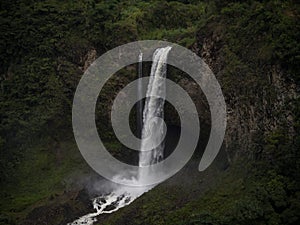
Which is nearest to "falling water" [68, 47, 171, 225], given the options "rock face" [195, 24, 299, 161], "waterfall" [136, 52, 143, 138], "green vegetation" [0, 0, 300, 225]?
"waterfall" [136, 52, 143, 138]

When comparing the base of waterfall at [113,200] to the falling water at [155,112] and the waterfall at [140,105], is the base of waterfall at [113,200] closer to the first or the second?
the falling water at [155,112]

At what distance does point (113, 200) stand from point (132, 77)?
661 centimetres

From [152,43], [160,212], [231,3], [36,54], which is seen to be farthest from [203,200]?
[36,54]

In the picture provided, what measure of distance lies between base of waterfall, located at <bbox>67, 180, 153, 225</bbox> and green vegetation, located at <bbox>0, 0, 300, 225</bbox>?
1.56 meters

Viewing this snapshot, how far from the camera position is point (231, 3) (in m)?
19.8

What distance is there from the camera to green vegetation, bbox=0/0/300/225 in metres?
15.1

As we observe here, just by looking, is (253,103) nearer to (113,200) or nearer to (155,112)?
(155,112)

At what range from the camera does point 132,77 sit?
77.3 feet

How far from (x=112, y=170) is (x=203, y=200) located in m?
6.80

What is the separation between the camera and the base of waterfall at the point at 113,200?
18406 millimetres

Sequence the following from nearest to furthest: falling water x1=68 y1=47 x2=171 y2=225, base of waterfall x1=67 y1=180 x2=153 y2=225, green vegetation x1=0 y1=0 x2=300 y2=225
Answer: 1. green vegetation x1=0 y1=0 x2=300 y2=225
2. base of waterfall x1=67 y1=180 x2=153 y2=225
3. falling water x1=68 y1=47 x2=171 y2=225

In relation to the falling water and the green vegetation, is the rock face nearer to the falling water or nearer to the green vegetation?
the green vegetation

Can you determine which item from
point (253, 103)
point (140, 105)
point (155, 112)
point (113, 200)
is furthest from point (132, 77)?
point (253, 103)

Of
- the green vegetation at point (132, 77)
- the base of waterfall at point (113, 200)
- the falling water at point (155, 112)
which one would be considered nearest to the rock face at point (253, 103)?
the green vegetation at point (132, 77)
